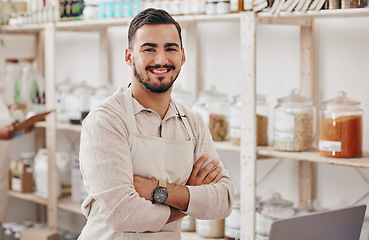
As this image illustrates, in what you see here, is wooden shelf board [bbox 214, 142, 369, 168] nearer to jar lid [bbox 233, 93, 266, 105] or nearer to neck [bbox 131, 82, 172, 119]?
jar lid [bbox 233, 93, 266, 105]

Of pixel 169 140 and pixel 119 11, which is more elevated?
pixel 119 11

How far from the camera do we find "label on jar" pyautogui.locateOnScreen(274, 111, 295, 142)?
2.38m

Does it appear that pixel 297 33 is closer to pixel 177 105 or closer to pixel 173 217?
pixel 177 105

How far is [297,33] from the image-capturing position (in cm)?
272

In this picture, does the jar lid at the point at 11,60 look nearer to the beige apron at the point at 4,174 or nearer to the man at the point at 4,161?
the man at the point at 4,161

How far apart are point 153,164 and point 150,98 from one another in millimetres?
202

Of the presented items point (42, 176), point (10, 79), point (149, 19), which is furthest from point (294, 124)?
point (10, 79)

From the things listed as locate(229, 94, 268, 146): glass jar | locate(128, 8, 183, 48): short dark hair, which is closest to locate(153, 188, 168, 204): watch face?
locate(128, 8, 183, 48): short dark hair

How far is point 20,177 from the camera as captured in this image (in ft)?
12.1

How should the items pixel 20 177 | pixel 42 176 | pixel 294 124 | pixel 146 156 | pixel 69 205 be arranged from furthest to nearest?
pixel 20 177
pixel 42 176
pixel 69 205
pixel 294 124
pixel 146 156

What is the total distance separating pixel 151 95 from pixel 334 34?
1.18m

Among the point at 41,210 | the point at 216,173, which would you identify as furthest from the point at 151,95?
the point at 41,210

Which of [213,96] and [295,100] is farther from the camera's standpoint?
[213,96]

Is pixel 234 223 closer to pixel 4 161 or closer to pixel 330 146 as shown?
pixel 330 146
